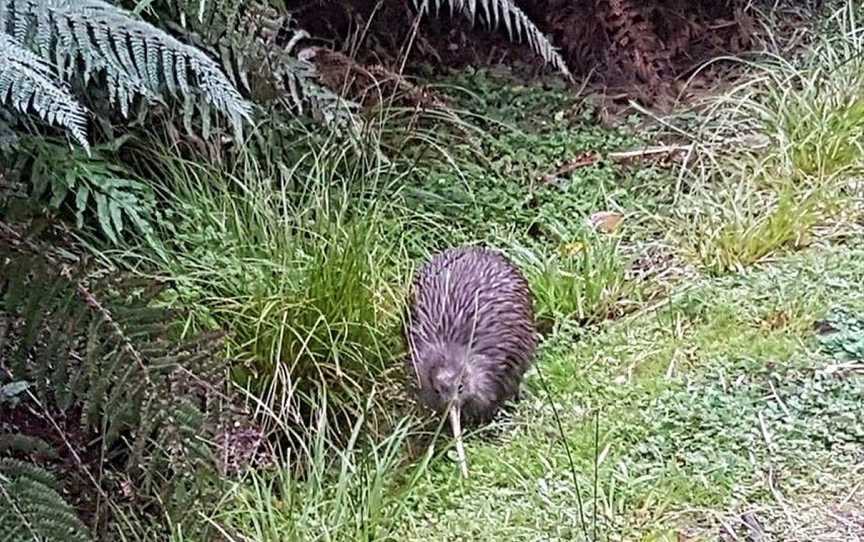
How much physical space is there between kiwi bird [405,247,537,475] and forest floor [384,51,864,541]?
0.07 m

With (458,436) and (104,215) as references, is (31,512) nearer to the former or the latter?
(458,436)

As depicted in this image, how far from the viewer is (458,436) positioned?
2771 millimetres

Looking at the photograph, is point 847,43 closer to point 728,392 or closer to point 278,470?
point 728,392

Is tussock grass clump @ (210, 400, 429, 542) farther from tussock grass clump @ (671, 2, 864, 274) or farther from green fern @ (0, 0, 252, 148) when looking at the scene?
tussock grass clump @ (671, 2, 864, 274)

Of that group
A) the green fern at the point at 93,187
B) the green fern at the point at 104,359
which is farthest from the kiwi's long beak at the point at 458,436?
the green fern at the point at 93,187

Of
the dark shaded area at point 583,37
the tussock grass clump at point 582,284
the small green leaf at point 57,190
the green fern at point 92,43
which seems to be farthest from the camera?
the dark shaded area at point 583,37

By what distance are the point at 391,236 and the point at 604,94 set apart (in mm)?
1212

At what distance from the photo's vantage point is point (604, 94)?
168 inches

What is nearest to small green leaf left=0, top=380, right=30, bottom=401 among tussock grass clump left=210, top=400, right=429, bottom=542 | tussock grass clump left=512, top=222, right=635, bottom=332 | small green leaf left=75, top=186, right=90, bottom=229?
tussock grass clump left=210, top=400, right=429, bottom=542

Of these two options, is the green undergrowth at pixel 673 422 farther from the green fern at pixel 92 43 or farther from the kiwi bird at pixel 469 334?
the green fern at pixel 92 43

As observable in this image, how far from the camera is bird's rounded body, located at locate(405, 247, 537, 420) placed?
113 inches

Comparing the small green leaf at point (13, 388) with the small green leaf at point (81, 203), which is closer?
the small green leaf at point (13, 388)

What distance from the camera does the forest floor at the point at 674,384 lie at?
2.42 m

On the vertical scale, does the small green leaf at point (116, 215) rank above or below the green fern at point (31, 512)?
above
